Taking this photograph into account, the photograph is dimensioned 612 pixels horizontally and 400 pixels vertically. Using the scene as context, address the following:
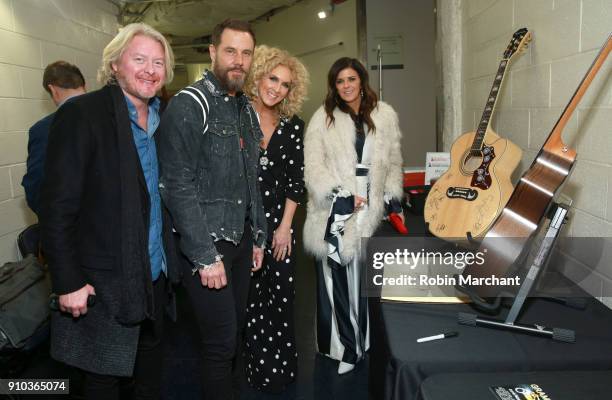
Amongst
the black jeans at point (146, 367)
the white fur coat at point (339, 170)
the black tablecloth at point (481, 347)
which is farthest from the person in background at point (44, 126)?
the black tablecloth at point (481, 347)

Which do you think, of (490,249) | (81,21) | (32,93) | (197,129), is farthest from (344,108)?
(81,21)

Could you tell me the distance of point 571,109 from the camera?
3.92 ft

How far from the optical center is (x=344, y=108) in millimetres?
2195

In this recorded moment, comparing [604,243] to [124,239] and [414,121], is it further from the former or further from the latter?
[414,121]

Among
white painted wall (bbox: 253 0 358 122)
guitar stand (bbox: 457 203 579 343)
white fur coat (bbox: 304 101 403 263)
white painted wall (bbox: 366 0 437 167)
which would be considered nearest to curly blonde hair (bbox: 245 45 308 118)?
white fur coat (bbox: 304 101 403 263)

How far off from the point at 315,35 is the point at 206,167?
493 centimetres

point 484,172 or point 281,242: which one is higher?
point 484,172

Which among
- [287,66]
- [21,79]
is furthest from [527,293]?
[21,79]

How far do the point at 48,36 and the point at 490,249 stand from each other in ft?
10.6

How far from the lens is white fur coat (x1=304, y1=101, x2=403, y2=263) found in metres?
2.06

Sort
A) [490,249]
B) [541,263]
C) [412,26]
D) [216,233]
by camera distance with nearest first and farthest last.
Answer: [541,263]
[490,249]
[216,233]
[412,26]

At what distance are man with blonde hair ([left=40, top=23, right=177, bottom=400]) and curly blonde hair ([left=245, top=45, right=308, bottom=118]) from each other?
0.51m

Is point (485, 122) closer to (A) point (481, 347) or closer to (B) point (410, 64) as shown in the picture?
(A) point (481, 347)

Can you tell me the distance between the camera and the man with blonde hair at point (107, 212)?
1272 mm
